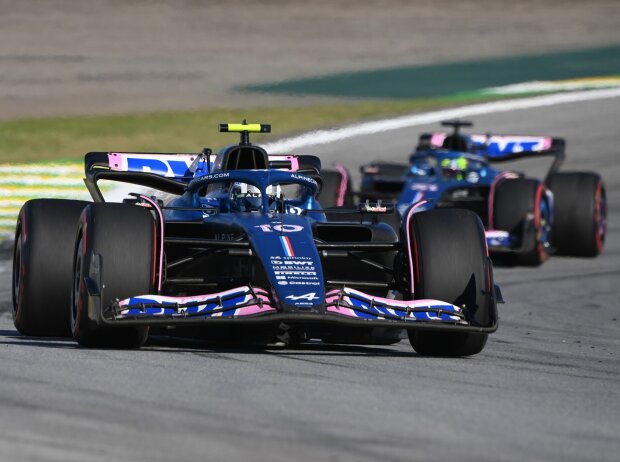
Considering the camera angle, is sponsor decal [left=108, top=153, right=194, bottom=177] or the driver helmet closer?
sponsor decal [left=108, top=153, right=194, bottom=177]

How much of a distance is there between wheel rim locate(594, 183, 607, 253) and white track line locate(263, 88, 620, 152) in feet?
24.1

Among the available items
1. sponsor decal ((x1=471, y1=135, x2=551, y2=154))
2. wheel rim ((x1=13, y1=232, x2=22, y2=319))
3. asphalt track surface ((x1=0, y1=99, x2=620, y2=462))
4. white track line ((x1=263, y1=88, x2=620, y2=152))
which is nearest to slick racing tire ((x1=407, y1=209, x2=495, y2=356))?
asphalt track surface ((x1=0, y1=99, x2=620, y2=462))

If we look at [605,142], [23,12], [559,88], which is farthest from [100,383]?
[23,12]

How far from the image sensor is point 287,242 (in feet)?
32.4

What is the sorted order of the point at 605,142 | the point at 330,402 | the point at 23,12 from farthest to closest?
1. the point at 23,12
2. the point at 605,142
3. the point at 330,402

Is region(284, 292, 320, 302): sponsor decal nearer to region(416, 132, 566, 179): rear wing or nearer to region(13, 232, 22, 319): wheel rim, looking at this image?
region(13, 232, 22, 319): wheel rim

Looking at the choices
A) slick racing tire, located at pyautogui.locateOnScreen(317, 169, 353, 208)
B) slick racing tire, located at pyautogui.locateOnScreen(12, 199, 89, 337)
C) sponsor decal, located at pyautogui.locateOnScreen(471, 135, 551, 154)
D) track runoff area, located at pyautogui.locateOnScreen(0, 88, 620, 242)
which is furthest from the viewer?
track runoff area, located at pyautogui.locateOnScreen(0, 88, 620, 242)

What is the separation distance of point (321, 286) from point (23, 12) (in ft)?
106

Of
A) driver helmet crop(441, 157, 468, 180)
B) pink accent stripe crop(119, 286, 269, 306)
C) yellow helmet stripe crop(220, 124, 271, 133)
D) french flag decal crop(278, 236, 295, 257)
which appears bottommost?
driver helmet crop(441, 157, 468, 180)

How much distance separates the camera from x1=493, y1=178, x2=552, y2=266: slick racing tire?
59.1ft

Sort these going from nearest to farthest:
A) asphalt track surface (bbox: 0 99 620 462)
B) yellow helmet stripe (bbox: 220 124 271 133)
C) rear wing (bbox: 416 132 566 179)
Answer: asphalt track surface (bbox: 0 99 620 462)
yellow helmet stripe (bbox: 220 124 271 133)
rear wing (bbox: 416 132 566 179)

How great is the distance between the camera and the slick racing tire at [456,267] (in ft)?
32.2

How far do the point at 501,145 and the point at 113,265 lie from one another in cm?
1194

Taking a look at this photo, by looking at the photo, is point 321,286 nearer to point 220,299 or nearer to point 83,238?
point 220,299
